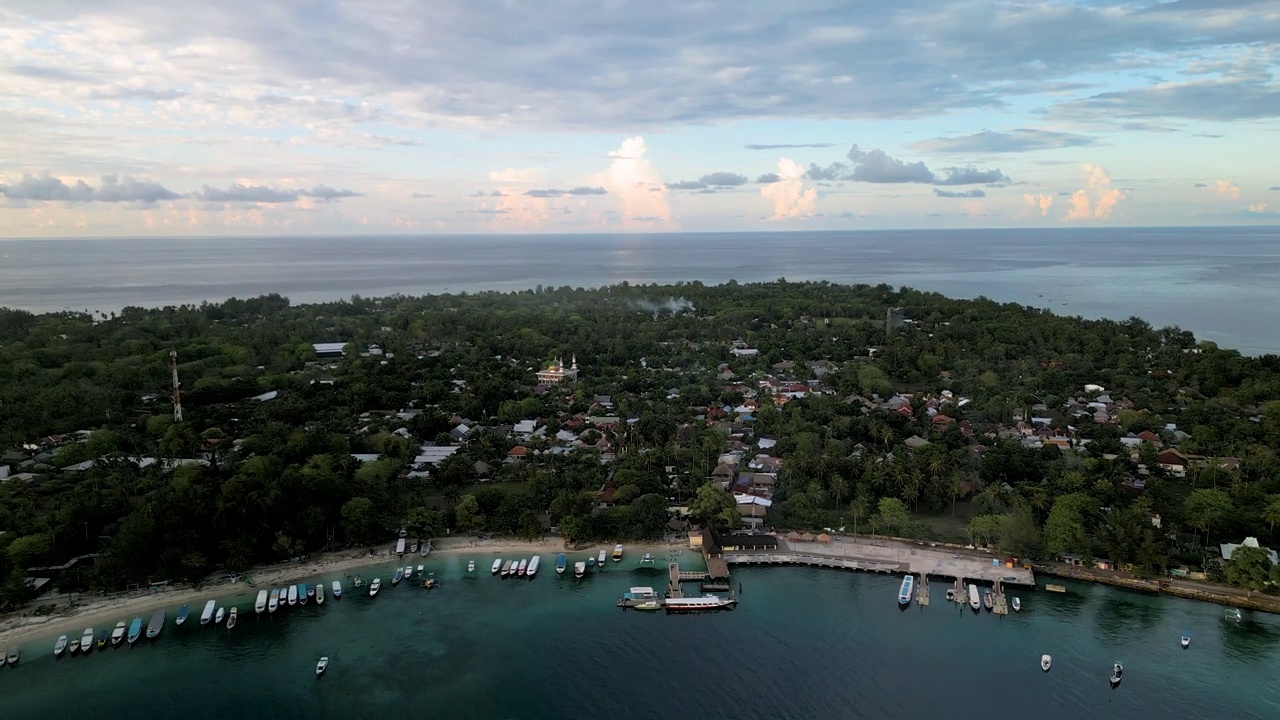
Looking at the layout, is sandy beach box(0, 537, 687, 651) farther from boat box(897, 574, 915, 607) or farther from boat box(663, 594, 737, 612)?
boat box(897, 574, 915, 607)

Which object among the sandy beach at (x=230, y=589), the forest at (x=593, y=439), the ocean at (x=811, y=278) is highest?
the ocean at (x=811, y=278)

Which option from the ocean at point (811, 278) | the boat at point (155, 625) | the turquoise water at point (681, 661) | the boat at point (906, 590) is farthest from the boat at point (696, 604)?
the ocean at point (811, 278)

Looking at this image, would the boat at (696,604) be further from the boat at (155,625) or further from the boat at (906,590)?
the boat at (155,625)

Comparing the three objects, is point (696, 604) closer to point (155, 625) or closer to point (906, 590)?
point (906, 590)

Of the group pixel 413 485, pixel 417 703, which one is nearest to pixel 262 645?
pixel 417 703

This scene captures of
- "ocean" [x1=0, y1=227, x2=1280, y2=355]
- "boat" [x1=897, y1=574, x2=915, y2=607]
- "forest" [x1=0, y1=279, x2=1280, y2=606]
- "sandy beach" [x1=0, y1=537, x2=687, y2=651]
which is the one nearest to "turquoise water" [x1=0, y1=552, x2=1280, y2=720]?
"boat" [x1=897, y1=574, x2=915, y2=607]
